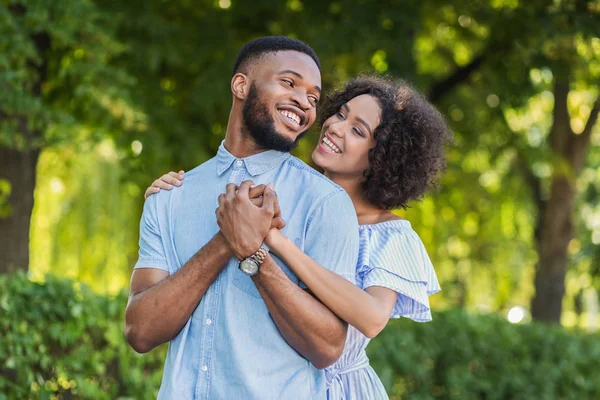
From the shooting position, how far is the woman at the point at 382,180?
3.24m

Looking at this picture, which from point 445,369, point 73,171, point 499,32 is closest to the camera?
point 445,369

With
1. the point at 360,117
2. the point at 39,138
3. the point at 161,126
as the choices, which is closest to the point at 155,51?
the point at 161,126

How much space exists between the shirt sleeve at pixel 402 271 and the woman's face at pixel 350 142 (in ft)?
1.03

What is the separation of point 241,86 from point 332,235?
2.08 ft

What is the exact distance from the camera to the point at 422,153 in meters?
3.51

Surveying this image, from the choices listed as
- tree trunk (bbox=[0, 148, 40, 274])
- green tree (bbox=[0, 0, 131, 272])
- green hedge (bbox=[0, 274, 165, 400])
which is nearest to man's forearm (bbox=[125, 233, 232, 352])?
green hedge (bbox=[0, 274, 165, 400])

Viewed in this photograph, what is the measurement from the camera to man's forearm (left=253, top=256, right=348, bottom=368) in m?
2.62

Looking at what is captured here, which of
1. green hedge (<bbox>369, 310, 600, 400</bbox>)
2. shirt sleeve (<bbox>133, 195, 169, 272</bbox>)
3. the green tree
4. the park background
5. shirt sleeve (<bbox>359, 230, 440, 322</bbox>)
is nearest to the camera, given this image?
shirt sleeve (<bbox>133, 195, 169, 272</bbox>)

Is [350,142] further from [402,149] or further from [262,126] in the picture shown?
[262,126]

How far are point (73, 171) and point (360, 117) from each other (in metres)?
6.65

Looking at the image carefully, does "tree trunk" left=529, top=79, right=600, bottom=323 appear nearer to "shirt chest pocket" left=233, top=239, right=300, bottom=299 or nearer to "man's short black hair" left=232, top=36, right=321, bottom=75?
"man's short black hair" left=232, top=36, right=321, bottom=75

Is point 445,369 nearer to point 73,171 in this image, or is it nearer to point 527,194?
point 73,171

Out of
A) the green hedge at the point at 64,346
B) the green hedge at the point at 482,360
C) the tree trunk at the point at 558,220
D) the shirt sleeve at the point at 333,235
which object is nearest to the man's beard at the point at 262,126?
the shirt sleeve at the point at 333,235

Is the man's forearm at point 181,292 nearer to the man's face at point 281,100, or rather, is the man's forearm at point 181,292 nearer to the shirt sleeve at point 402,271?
the man's face at point 281,100
